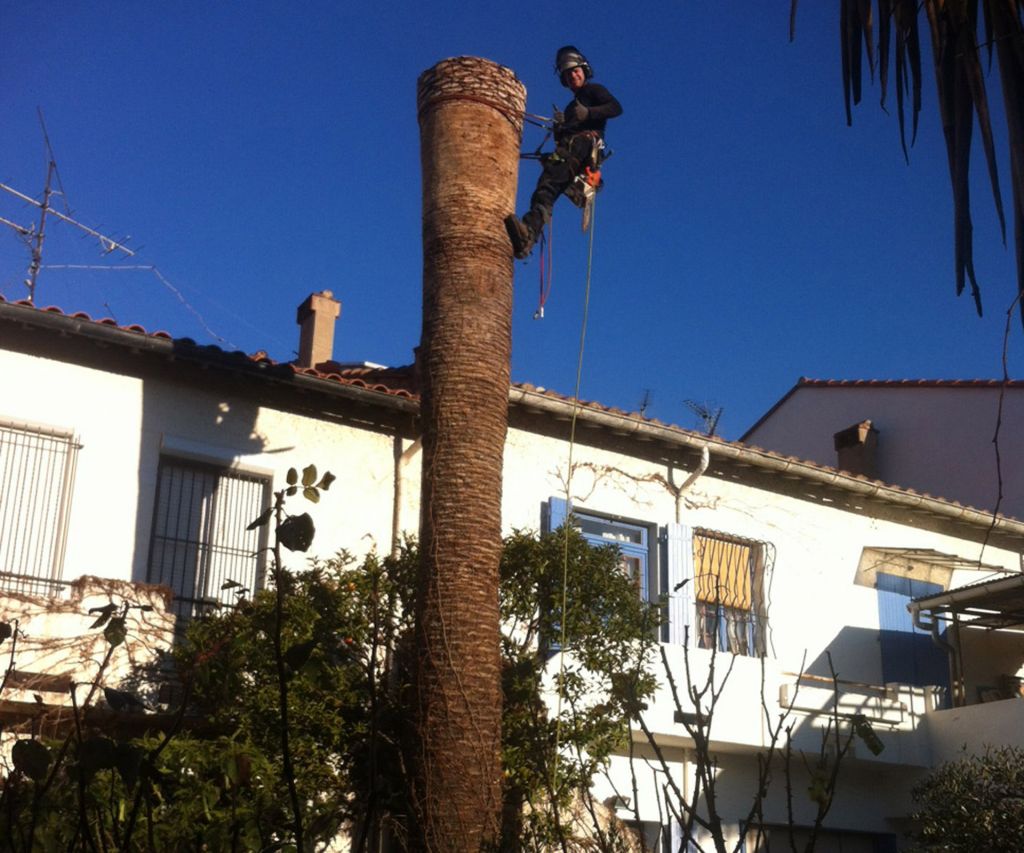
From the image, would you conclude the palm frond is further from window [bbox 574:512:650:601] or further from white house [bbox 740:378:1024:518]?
white house [bbox 740:378:1024:518]

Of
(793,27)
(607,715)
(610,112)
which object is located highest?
(610,112)

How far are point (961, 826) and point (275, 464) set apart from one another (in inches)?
278

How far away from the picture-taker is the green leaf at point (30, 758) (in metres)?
3.28

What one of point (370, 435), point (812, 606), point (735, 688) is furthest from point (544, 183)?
point (812, 606)

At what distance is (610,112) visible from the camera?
11.5 meters

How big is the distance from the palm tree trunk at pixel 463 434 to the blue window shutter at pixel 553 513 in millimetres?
4008

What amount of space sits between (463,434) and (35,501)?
4.17 m

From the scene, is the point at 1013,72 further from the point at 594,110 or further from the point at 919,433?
the point at 919,433

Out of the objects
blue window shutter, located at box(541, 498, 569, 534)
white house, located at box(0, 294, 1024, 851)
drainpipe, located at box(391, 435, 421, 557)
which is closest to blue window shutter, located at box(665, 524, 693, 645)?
white house, located at box(0, 294, 1024, 851)

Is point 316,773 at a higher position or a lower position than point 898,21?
lower

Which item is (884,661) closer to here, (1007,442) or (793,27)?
(1007,442)

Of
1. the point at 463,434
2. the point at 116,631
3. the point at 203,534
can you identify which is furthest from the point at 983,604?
the point at 116,631

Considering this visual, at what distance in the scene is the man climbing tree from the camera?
1110 cm

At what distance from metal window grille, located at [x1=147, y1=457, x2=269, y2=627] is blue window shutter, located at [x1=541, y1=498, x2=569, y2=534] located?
2.93 meters
